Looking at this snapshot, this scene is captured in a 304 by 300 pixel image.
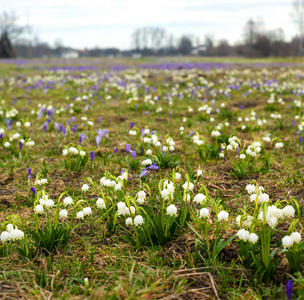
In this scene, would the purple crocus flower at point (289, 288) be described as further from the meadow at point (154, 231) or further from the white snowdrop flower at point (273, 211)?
the white snowdrop flower at point (273, 211)

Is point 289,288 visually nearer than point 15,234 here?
Yes

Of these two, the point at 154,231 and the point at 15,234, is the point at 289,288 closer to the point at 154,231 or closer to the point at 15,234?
the point at 154,231

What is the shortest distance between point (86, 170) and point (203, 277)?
2.83 meters

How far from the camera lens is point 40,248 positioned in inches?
106

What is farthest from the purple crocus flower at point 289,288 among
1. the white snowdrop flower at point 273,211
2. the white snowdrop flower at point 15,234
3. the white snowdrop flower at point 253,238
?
the white snowdrop flower at point 15,234

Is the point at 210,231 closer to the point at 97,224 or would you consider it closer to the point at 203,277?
the point at 203,277

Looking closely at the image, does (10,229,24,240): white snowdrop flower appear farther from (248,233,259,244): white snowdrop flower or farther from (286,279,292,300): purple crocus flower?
(286,279,292,300): purple crocus flower

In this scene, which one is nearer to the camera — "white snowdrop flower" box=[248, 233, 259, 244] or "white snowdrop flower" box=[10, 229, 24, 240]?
"white snowdrop flower" box=[248, 233, 259, 244]

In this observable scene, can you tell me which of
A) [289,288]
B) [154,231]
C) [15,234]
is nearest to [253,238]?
[289,288]

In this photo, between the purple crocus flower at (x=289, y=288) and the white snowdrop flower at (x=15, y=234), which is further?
the white snowdrop flower at (x=15, y=234)

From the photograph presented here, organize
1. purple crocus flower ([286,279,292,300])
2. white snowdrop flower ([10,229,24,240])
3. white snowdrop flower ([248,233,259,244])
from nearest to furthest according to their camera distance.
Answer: purple crocus flower ([286,279,292,300]) < white snowdrop flower ([248,233,259,244]) < white snowdrop flower ([10,229,24,240])

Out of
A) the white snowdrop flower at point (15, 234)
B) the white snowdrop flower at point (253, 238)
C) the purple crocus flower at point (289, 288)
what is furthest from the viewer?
the white snowdrop flower at point (15, 234)

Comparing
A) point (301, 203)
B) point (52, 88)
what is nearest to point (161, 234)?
point (301, 203)

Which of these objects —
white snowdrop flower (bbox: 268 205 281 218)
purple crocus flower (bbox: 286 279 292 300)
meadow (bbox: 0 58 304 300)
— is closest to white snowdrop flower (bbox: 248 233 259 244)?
meadow (bbox: 0 58 304 300)
